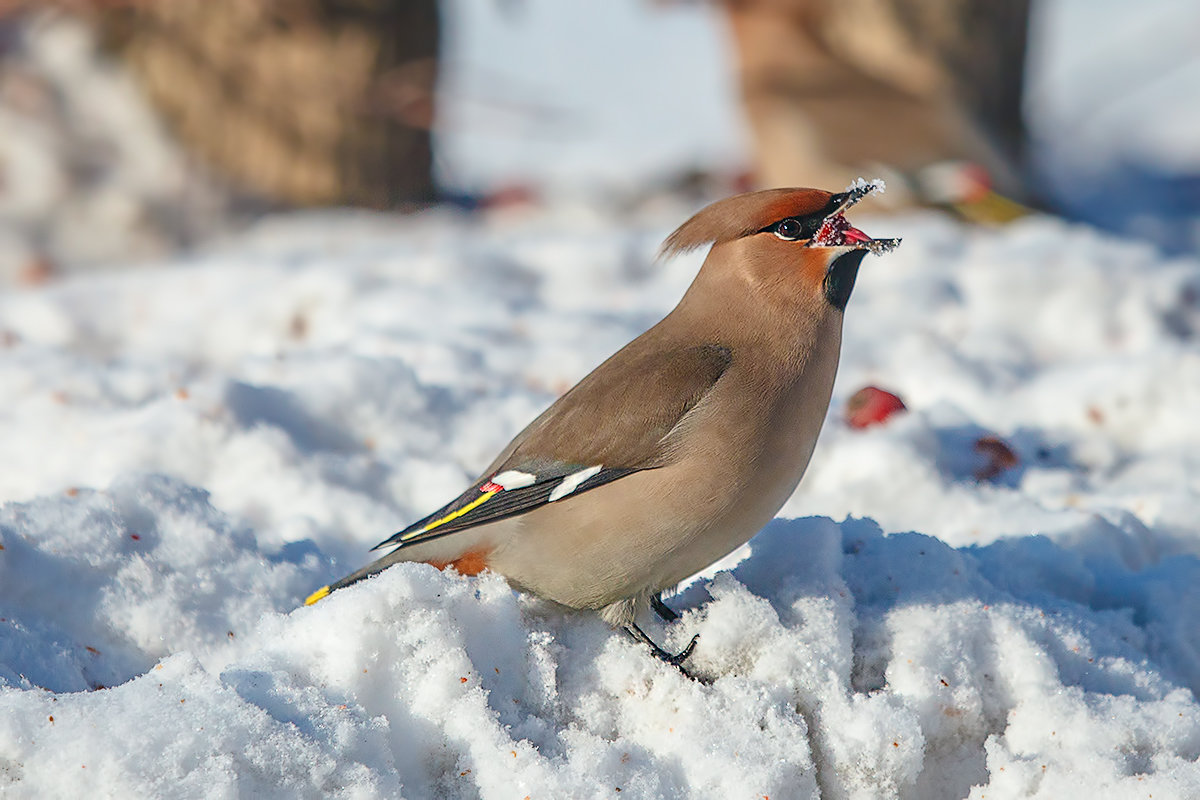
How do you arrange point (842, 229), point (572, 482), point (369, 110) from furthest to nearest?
1. point (369, 110)
2. point (842, 229)
3. point (572, 482)

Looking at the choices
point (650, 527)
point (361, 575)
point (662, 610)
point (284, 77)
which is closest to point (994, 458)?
point (662, 610)

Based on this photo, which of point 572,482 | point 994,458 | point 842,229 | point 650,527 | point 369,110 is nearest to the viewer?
point 650,527

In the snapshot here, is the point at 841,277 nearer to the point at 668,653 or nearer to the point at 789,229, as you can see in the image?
the point at 789,229

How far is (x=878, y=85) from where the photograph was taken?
677cm

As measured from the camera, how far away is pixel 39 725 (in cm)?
200

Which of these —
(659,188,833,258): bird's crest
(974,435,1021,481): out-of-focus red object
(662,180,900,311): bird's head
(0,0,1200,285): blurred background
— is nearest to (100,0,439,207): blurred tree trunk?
(0,0,1200,285): blurred background

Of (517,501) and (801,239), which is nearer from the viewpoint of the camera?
(517,501)

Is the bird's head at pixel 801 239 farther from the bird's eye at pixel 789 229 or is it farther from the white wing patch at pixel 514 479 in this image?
the white wing patch at pixel 514 479

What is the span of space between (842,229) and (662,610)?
2.79 feet

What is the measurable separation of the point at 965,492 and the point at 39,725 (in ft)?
7.71

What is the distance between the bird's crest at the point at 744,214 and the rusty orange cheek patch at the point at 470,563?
0.76 m

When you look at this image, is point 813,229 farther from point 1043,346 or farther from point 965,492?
point 1043,346

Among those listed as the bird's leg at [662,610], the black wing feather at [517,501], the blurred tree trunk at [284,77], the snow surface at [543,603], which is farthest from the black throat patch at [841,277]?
the blurred tree trunk at [284,77]

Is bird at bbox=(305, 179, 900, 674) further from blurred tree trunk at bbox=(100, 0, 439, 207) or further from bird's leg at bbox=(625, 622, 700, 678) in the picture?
blurred tree trunk at bbox=(100, 0, 439, 207)
